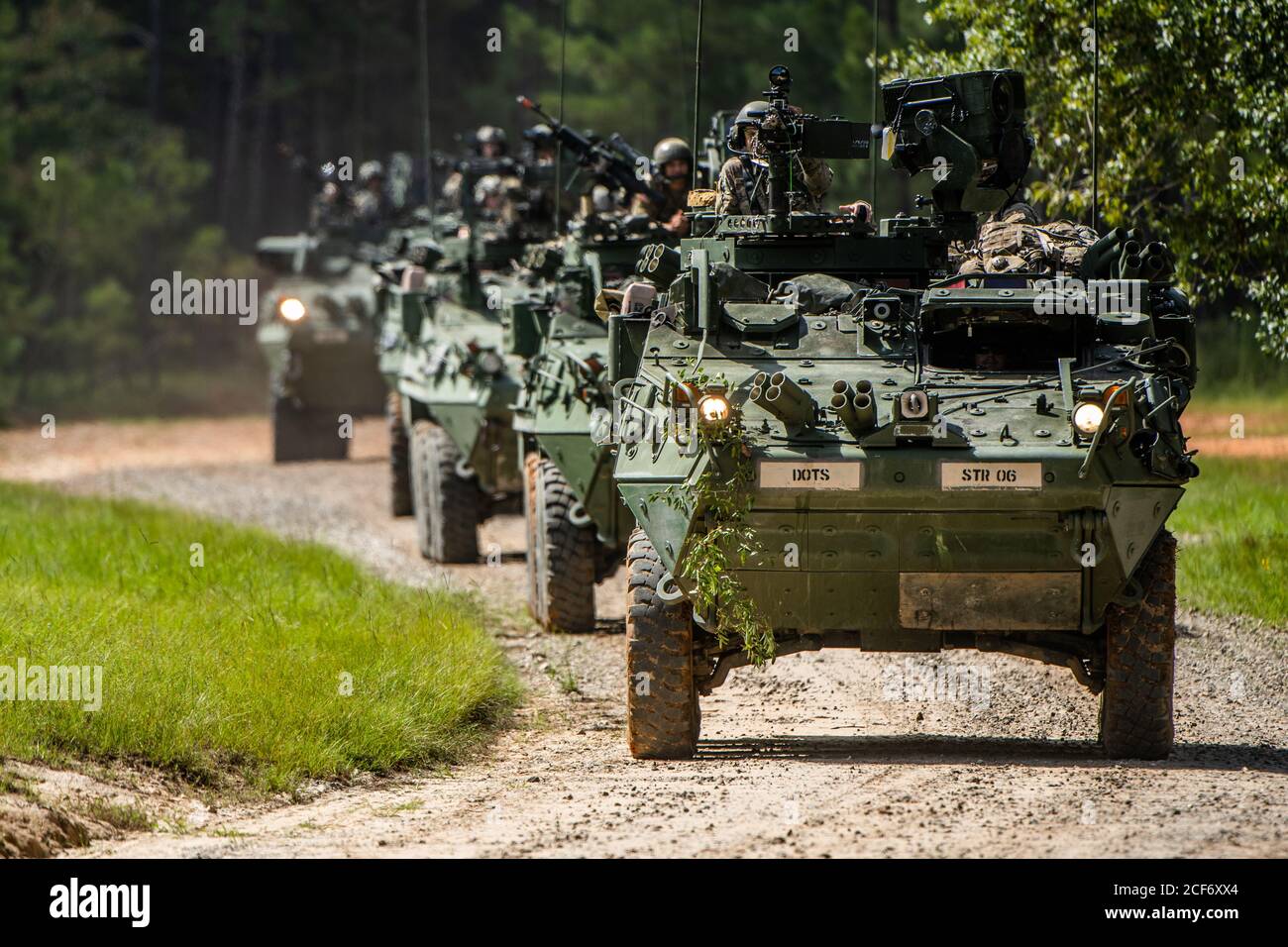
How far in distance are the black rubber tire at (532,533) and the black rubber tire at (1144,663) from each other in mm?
4488

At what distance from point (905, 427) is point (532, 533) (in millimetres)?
4682

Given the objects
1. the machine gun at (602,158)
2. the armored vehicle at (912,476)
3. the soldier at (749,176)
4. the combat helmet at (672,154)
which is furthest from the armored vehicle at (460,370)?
the armored vehicle at (912,476)

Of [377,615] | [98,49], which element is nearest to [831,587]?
[377,615]

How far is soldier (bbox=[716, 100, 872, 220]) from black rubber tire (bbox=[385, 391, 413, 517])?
23.6 ft

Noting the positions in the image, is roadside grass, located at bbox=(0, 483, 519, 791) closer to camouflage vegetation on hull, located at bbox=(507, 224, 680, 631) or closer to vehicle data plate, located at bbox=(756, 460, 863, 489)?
camouflage vegetation on hull, located at bbox=(507, 224, 680, 631)

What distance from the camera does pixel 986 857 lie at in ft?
21.0

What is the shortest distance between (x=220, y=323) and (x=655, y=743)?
30375 mm

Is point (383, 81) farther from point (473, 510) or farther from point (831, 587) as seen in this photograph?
point (831, 587)

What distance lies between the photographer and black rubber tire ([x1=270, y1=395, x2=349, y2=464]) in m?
22.1

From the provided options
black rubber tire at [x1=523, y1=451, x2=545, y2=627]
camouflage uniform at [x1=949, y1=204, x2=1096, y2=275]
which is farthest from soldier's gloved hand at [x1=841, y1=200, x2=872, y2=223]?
black rubber tire at [x1=523, y1=451, x2=545, y2=627]

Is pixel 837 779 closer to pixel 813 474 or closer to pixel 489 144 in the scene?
pixel 813 474

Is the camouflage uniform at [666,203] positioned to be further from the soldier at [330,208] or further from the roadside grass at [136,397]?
the roadside grass at [136,397]

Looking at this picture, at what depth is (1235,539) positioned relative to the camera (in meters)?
13.2

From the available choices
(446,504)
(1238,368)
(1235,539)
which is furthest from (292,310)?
(1235,539)
